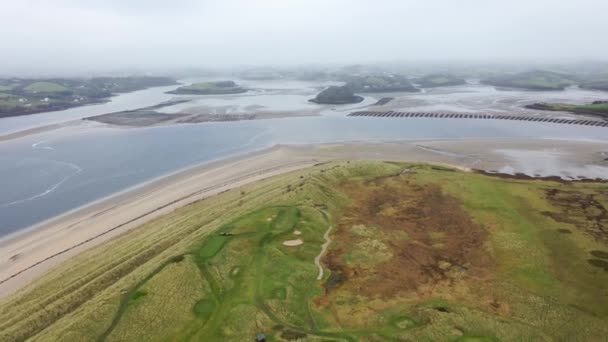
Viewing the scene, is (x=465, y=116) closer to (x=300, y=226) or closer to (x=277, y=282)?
(x=300, y=226)

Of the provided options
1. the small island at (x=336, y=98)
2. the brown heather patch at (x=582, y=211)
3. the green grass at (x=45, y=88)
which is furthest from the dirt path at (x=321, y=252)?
the green grass at (x=45, y=88)

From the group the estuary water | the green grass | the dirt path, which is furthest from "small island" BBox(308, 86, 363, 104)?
the green grass

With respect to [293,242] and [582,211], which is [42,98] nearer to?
[293,242]

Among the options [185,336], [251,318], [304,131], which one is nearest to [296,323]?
[251,318]

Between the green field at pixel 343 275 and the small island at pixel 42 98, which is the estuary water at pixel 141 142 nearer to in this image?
the small island at pixel 42 98

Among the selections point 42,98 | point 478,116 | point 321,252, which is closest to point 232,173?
point 321,252
